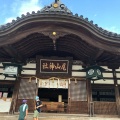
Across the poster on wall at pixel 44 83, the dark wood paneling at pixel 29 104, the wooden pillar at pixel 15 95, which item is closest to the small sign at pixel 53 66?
the poster on wall at pixel 44 83

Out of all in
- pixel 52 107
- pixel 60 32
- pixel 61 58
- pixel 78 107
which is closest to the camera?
pixel 60 32

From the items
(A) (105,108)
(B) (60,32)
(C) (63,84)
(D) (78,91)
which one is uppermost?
(B) (60,32)

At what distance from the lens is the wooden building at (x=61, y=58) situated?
1034cm

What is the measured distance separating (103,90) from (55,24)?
182 inches

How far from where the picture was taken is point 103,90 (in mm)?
12305

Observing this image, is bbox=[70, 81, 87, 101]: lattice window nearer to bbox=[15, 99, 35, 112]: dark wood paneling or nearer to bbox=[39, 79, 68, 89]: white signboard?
bbox=[39, 79, 68, 89]: white signboard

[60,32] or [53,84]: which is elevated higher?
[60,32]

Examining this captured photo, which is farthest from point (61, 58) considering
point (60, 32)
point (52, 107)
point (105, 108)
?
point (105, 108)

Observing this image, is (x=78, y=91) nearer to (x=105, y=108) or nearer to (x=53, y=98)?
(x=105, y=108)

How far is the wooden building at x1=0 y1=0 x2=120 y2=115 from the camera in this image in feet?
33.9

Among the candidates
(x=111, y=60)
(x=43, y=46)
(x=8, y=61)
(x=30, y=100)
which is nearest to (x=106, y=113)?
→ (x=111, y=60)

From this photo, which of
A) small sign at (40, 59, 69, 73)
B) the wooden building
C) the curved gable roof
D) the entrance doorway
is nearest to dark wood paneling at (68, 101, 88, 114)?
the wooden building

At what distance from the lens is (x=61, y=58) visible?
1240 cm

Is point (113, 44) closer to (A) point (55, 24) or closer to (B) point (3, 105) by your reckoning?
(A) point (55, 24)
